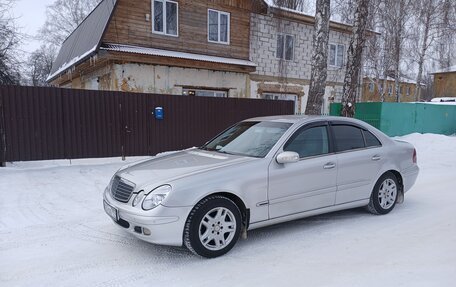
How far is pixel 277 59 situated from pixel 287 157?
14230 millimetres

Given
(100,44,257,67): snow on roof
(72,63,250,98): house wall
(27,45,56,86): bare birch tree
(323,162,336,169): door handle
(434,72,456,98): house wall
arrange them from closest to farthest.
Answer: (323,162,336,169): door handle
(100,44,257,67): snow on roof
(72,63,250,98): house wall
(434,72,456,98): house wall
(27,45,56,86): bare birch tree

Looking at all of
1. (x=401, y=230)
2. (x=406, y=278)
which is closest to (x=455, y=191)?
(x=401, y=230)

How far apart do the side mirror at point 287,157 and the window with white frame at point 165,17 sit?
10.9 m

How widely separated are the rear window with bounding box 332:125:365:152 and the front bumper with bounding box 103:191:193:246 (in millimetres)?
2392

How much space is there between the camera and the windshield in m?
4.33

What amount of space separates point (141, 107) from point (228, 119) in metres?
2.96

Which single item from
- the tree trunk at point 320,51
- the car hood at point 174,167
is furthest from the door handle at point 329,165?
the tree trunk at point 320,51

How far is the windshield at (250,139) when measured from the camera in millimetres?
4328

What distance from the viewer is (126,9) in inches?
497

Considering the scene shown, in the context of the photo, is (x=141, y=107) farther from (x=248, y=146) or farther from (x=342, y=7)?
(x=342, y=7)

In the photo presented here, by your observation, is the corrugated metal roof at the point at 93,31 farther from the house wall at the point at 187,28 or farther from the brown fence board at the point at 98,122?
the brown fence board at the point at 98,122

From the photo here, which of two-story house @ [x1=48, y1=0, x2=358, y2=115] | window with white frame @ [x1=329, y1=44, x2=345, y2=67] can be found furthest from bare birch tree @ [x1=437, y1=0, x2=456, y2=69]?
two-story house @ [x1=48, y1=0, x2=358, y2=115]

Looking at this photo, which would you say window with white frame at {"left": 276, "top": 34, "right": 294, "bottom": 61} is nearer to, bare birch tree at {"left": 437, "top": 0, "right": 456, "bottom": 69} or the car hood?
bare birch tree at {"left": 437, "top": 0, "right": 456, "bottom": 69}

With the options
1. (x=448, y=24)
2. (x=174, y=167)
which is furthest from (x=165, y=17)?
(x=448, y=24)
